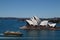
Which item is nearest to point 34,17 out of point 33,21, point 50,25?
point 33,21

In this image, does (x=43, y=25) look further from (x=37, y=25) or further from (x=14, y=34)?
(x=14, y=34)

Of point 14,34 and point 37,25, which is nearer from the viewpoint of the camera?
point 14,34

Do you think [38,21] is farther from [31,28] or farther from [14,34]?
[14,34]

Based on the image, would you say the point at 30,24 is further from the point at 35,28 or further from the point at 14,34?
the point at 14,34

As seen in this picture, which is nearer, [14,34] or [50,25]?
[14,34]

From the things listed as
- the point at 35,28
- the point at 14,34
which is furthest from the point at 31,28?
the point at 14,34

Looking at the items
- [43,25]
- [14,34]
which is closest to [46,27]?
[43,25]

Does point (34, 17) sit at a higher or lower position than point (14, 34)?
higher
